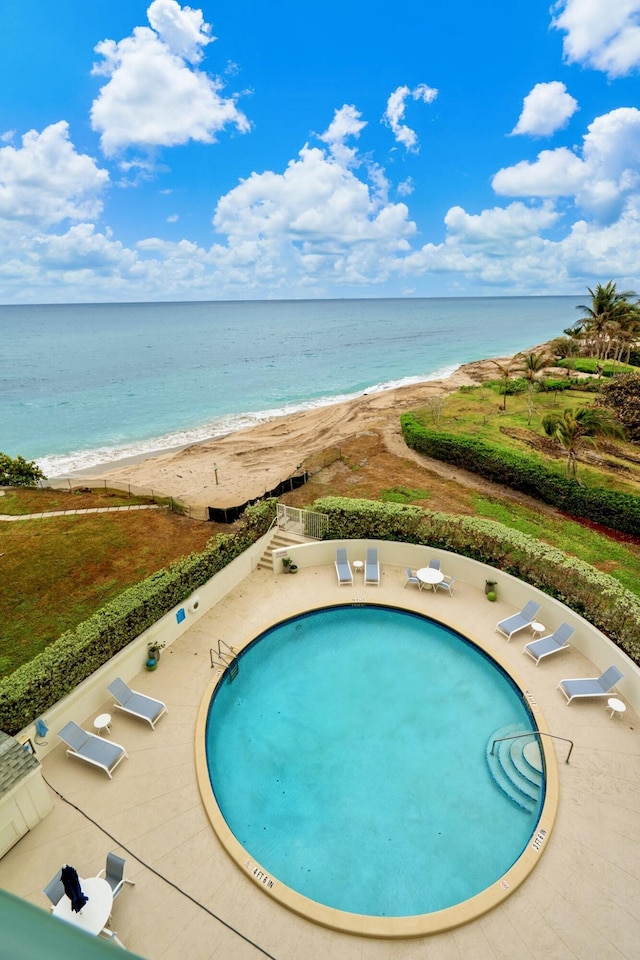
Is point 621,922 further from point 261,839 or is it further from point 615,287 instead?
point 615,287

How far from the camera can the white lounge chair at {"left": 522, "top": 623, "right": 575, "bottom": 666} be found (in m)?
14.2

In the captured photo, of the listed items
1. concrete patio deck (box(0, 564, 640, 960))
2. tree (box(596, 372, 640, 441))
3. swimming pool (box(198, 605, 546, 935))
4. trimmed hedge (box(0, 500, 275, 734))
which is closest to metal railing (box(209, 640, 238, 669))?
swimming pool (box(198, 605, 546, 935))

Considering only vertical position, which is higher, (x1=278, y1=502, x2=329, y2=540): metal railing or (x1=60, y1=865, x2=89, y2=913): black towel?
(x1=278, y1=502, x2=329, y2=540): metal railing

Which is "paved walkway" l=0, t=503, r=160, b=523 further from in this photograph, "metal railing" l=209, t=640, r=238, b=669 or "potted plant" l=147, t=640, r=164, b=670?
"metal railing" l=209, t=640, r=238, b=669

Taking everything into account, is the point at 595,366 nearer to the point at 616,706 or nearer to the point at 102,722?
the point at 616,706

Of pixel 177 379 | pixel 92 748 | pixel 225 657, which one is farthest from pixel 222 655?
pixel 177 379

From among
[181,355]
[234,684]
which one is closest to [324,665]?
[234,684]

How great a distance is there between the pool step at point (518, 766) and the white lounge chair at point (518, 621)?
3.08 metres

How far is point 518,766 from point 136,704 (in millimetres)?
9344

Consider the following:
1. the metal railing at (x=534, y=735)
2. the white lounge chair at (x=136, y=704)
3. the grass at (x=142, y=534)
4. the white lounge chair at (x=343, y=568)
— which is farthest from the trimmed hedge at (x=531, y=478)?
the white lounge chair at (x=136, y=704)

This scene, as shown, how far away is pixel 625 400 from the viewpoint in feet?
103

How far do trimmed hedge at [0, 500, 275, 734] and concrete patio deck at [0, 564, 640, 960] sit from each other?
1216mm

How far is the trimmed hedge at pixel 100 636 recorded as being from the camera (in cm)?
1130

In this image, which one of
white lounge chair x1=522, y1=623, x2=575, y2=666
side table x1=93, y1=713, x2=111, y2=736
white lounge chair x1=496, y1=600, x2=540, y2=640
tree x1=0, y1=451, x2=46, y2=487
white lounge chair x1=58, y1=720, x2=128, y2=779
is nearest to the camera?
white lounge chair x1=58, y1=720, x2=128, y2=779
